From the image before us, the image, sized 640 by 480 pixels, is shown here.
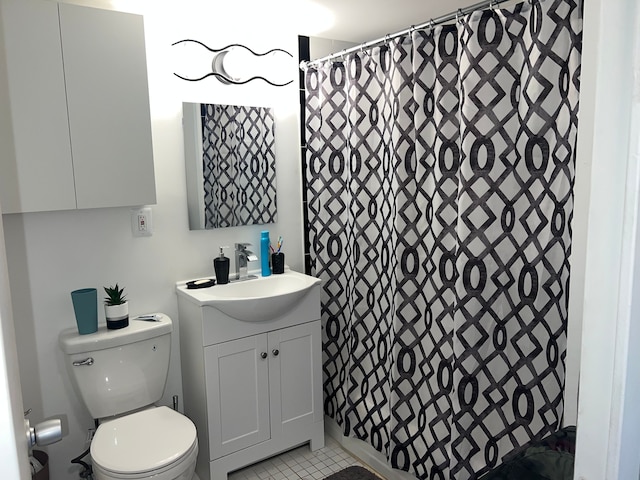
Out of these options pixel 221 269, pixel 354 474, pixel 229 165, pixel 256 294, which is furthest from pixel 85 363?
pixel 354 474

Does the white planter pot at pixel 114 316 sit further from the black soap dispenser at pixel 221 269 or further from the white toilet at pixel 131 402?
the black soap dispenser at pixel 221 269

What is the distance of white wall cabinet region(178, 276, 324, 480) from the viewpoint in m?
2.33

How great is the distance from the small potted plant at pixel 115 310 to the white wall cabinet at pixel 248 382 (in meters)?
0.29

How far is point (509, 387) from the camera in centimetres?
184

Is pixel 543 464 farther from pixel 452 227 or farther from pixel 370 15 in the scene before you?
pixel 370 15

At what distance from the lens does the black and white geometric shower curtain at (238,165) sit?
2604mm

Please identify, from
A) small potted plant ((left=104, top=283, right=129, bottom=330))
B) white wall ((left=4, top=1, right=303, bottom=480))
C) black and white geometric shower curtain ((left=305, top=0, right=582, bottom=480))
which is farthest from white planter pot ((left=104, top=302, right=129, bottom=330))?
black and white geometric shower curtain ((left=305, top=0, right=582, bottom=480))

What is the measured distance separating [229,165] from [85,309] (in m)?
1.02

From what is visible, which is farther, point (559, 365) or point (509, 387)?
point (509, 387)

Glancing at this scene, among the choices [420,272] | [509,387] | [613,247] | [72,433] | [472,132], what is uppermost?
[472,132]

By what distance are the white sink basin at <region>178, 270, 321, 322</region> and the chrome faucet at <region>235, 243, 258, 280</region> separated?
5cm

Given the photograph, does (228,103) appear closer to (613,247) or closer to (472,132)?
(472,132)

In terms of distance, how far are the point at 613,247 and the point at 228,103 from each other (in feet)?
7.90

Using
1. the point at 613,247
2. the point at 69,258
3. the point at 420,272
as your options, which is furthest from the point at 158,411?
the point at 613,247
